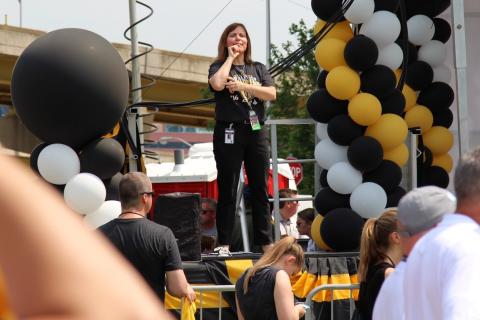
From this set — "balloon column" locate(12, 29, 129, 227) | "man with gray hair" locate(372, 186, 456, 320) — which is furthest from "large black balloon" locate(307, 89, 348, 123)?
"man with gray hair" locate(372, 186, 456, 320)

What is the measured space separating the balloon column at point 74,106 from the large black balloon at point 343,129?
1.81 meters

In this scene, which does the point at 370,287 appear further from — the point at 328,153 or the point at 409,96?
the point at 409,96

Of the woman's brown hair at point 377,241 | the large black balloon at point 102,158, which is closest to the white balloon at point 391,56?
the large black balloon at point 102,158

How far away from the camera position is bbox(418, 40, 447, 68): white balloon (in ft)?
29.7

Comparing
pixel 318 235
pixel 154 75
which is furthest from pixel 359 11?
pixel 154 75

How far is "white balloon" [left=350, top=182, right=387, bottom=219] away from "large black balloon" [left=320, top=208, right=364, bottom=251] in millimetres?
62

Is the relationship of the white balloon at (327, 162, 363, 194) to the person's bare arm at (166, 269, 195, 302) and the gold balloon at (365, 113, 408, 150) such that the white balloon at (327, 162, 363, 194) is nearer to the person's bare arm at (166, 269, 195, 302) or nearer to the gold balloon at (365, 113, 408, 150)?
the gold balloon at (365, 113, 408, 150)

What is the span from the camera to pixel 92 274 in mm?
735

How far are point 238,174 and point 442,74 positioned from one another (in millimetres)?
2661

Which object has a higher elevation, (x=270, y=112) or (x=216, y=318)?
(x=270, y=112)

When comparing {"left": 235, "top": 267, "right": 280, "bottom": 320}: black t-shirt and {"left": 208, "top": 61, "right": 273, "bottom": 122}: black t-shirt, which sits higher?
{"left": 208, "top": 61, "right": 273, "bottom": 122}: black t-shirt

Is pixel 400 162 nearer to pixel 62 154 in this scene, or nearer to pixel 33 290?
pixel 62 154

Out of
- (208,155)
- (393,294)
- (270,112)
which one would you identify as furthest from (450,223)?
(270,112)

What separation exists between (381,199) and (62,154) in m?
2.59
